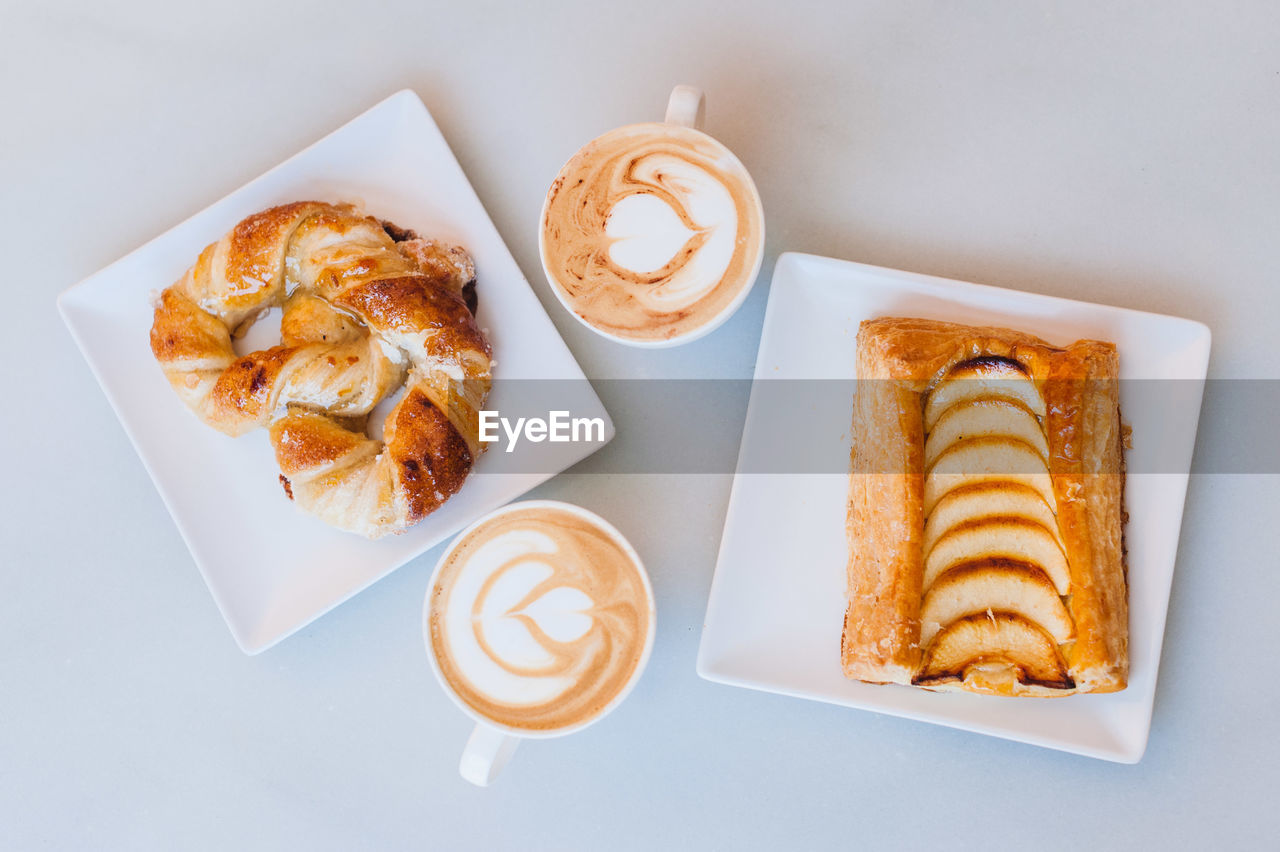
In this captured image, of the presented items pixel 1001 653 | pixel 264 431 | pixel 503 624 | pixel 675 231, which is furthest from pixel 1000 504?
pixel 264 431

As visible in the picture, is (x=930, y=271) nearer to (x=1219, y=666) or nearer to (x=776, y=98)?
(x=776, y=98)

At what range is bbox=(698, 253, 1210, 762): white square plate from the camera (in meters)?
1.61

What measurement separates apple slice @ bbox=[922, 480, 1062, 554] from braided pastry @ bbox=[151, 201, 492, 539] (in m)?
0.88

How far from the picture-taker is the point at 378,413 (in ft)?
6.14

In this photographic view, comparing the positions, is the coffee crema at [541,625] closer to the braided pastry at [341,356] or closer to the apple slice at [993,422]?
the braided pastry at [341,356]

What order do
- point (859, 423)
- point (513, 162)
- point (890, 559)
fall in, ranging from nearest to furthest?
point (890, 559), point (859, 423), point (513, 162)

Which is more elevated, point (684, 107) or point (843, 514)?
point (684, 107)

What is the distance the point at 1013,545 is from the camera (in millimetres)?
1519

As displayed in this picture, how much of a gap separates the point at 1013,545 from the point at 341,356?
4.14 feet

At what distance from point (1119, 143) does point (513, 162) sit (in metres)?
1.23

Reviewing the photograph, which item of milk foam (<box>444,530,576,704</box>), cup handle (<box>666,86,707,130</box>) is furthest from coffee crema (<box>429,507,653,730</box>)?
cup handle (<box>666,86,707,130</box>)

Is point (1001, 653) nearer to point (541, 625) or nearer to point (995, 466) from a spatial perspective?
point (995, 466)

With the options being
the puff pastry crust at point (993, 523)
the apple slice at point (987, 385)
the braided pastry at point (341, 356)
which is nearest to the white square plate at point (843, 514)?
the puff pastry crust at point (993, 523)

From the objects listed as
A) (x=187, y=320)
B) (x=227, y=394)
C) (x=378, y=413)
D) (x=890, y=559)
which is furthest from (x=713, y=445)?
(x=187, y=320)
